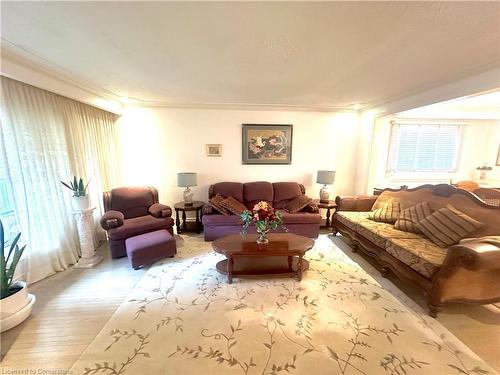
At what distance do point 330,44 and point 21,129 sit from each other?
3461 mm

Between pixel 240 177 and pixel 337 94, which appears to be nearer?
pixel 337 94

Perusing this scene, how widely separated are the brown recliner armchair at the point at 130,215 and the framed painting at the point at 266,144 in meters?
2.00

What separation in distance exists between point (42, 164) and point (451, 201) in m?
5.34

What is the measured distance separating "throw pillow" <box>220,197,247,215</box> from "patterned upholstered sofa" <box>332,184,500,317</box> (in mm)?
1893

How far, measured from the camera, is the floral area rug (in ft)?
5.01

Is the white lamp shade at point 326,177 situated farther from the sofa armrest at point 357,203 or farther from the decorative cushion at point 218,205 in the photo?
the decorative cushion at point 218,205

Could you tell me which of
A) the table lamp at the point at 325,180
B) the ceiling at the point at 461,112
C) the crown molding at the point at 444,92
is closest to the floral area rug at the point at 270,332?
the table lamp at the point at 325,180

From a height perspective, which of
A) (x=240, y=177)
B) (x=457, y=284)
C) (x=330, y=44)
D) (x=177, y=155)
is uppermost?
(x=330, y=44)

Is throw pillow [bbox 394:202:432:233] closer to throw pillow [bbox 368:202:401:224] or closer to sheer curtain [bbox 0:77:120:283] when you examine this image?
throw pillow [bbox 368:202:401:224]

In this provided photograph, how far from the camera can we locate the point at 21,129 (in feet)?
7.80

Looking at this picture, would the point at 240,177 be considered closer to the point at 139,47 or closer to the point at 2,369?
the point at 139,47

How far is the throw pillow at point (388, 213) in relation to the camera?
3.18 meters

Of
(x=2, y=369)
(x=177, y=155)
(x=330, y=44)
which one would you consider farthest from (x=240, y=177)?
(x=2, y=369)

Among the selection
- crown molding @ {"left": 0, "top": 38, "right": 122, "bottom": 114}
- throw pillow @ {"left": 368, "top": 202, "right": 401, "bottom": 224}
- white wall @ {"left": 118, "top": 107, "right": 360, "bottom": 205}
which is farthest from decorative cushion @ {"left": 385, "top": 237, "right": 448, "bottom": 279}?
crown molding @ {"left": 0, "top": 38, "right": 122, "bottom": 114}
